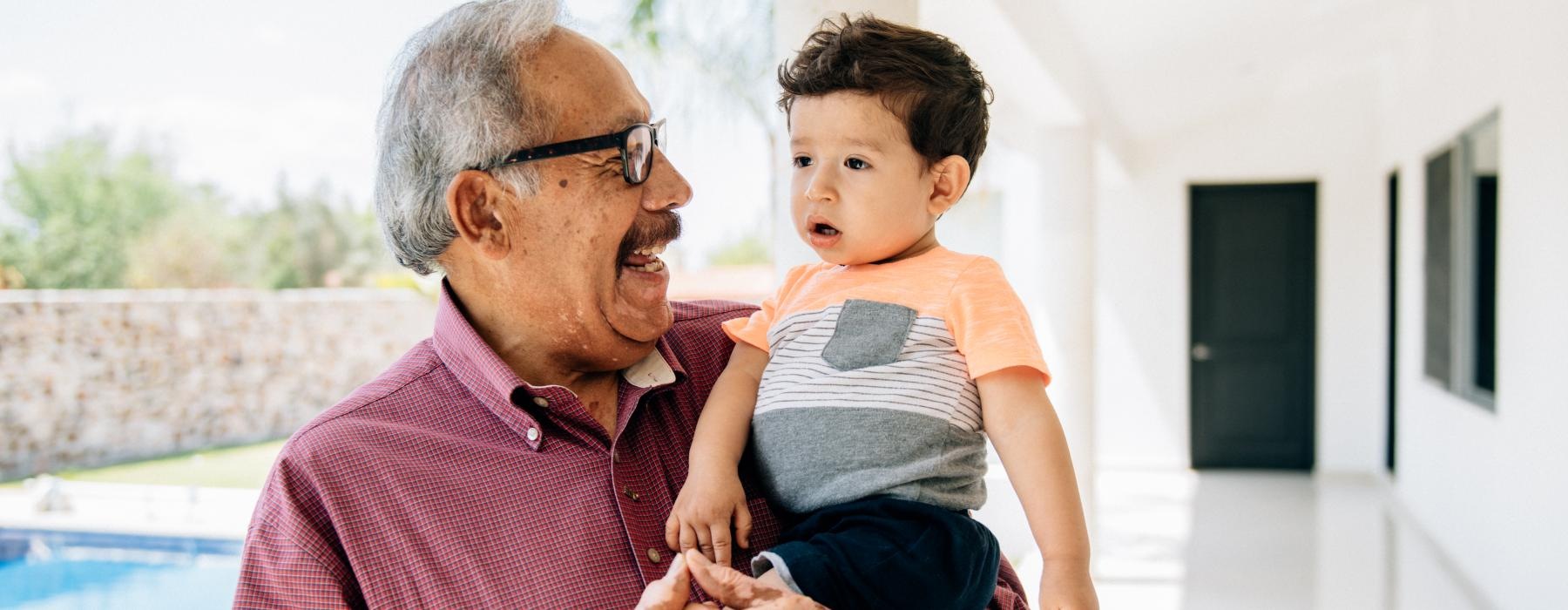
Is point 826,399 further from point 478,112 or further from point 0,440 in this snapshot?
point 0,440

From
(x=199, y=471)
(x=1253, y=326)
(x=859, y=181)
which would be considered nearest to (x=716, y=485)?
(x=859, y=181)

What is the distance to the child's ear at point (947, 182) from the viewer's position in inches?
57.2

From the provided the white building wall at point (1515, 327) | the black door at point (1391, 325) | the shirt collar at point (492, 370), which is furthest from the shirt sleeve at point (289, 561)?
the black door at point (1391, 325)

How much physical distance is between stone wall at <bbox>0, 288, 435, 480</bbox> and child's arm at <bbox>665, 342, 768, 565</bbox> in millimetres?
13317

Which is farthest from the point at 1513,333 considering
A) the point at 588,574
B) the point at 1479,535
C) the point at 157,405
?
the point at 157,405

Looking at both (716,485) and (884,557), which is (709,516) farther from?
(884,557)

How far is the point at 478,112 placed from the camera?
58.1 inches

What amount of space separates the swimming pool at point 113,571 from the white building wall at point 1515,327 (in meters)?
7.28

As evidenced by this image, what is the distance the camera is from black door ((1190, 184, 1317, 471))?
9.26 m

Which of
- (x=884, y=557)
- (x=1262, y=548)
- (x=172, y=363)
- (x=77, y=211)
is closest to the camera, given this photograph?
(x=884, y=557)

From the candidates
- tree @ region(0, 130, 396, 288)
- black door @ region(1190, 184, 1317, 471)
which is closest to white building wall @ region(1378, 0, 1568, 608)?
black door @ region(1190, 184, 1317, 471)

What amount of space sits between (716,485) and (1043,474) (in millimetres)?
382

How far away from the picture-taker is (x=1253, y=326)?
9383mm

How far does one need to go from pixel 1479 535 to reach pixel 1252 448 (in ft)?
14.5
